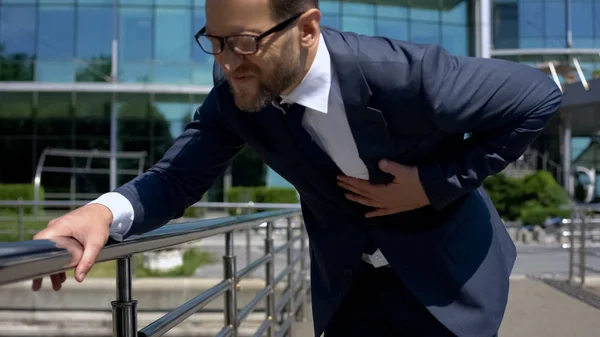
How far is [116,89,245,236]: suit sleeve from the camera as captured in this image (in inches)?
75.5

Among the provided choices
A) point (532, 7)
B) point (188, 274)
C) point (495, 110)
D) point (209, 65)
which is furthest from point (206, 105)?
point (532, 7)

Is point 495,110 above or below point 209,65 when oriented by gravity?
below

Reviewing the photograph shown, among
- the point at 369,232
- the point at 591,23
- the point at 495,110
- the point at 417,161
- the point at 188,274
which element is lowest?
the point at 188,274

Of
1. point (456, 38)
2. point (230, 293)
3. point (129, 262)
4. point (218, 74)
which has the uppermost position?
point (456, 38)

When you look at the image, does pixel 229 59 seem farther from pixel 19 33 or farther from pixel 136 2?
pixel 19 33

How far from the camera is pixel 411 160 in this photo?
6.09ft

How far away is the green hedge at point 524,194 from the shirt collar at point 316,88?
72.0 ft

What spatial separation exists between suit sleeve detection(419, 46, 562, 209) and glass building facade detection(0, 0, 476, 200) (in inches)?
922

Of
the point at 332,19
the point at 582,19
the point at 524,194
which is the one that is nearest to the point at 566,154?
the point at 582,19

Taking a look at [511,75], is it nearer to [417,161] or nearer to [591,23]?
[417,161]

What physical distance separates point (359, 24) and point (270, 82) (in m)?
25.3

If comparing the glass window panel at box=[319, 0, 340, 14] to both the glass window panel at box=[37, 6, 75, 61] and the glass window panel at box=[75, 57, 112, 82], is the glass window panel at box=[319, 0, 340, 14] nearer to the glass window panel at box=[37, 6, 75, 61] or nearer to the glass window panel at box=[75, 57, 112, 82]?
the glass window panel at box=[75, 57, 112, 82]

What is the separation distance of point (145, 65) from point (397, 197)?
24155 mm

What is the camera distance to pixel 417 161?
6.13ft
